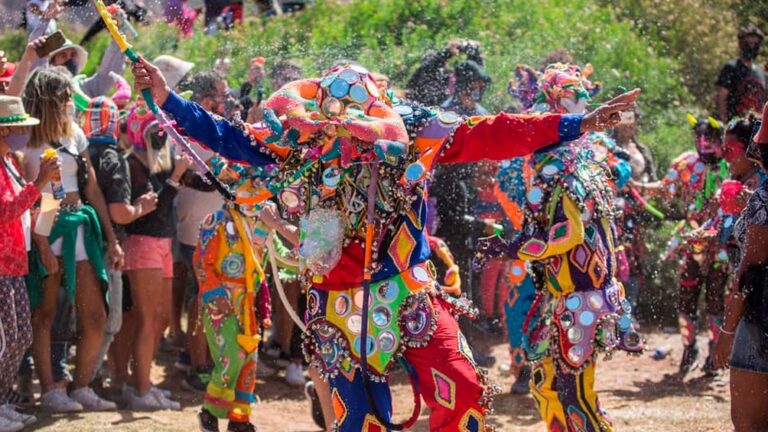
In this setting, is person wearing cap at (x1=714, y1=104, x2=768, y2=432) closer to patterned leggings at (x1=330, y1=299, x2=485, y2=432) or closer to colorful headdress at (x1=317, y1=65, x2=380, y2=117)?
patterned leggings at (x1=330, y1=299, x2=485, y2=432)

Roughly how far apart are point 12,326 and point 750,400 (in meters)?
3.74

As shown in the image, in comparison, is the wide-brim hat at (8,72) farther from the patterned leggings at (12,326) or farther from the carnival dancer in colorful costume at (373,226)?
the carnival dancer in colorful costume at (373,226)

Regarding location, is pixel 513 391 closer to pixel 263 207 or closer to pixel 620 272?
pixel 620 272

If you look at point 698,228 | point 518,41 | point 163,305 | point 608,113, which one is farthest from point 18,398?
point 518,41

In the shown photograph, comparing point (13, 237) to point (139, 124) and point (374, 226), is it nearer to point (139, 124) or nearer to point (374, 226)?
point (139, 124)

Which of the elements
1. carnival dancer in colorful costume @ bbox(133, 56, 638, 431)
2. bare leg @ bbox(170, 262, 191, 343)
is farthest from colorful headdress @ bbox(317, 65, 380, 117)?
bare leg @ bbox(170, 262, 191, 343)

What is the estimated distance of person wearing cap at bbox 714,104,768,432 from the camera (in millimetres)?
4770

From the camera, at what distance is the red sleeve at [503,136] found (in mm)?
4840

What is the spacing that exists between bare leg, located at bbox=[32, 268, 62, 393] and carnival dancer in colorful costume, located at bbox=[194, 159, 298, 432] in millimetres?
901

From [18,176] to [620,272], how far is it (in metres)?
4.43

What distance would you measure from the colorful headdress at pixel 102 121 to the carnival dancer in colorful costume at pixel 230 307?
94 centimetres

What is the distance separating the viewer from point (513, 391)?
8492 mm

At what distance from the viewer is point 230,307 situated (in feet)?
22.4

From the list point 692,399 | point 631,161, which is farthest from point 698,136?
point 692,399
